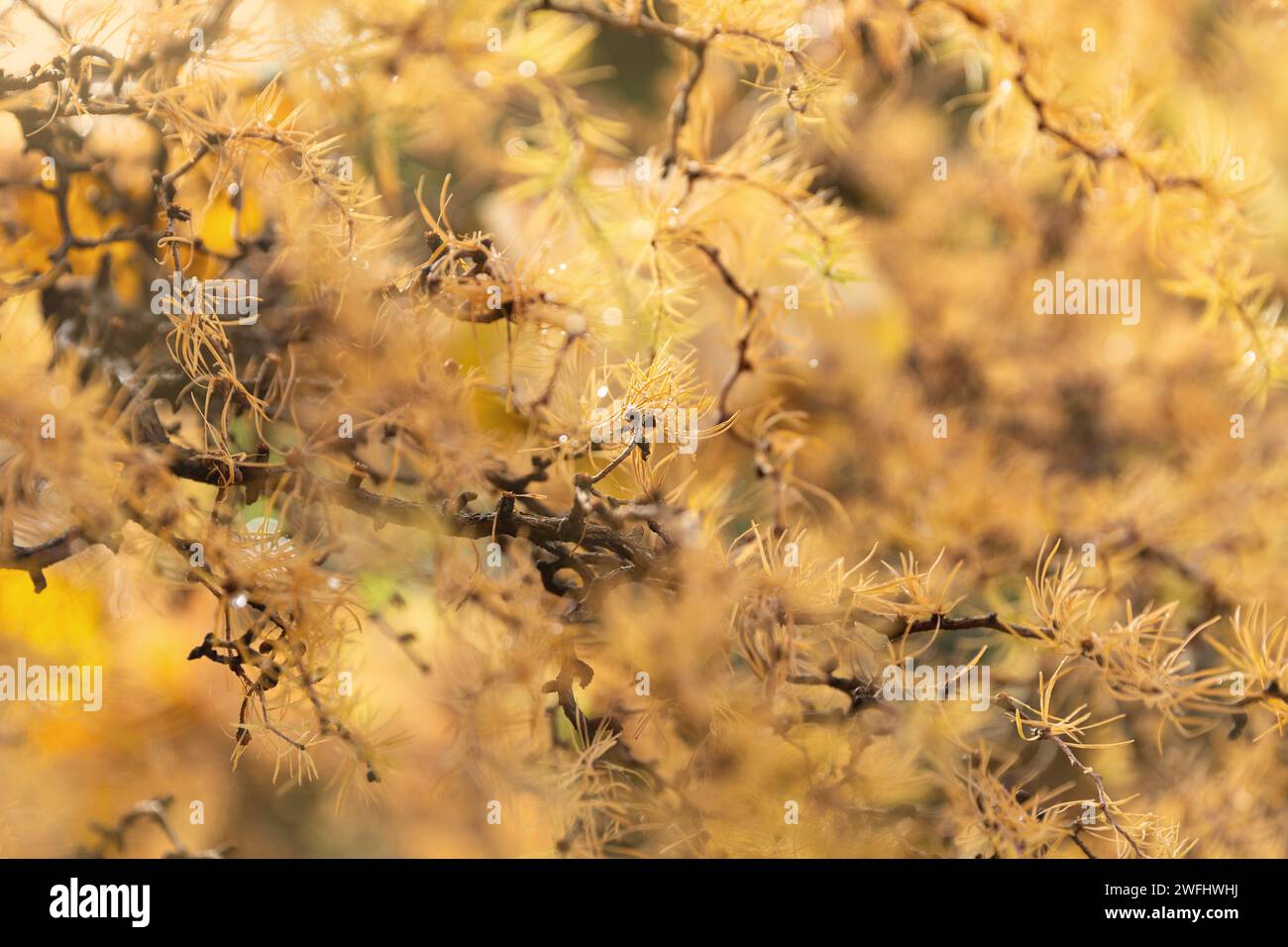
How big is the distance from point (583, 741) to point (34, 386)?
0.29 m

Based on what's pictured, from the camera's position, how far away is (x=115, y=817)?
1.61 feet

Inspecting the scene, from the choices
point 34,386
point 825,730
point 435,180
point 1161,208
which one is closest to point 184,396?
point 34,386

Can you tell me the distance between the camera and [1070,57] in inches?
21.9

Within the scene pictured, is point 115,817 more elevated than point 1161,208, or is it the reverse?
point 1161,208

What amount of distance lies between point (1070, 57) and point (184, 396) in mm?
555

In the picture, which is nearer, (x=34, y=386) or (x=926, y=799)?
(x=34, y=386)

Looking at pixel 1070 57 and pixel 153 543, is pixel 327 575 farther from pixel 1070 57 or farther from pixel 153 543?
pixel 1070 57

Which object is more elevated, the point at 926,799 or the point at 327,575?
the point at 327,575

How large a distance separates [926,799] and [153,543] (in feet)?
1.36

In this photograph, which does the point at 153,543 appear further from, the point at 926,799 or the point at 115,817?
the point at 926,799
